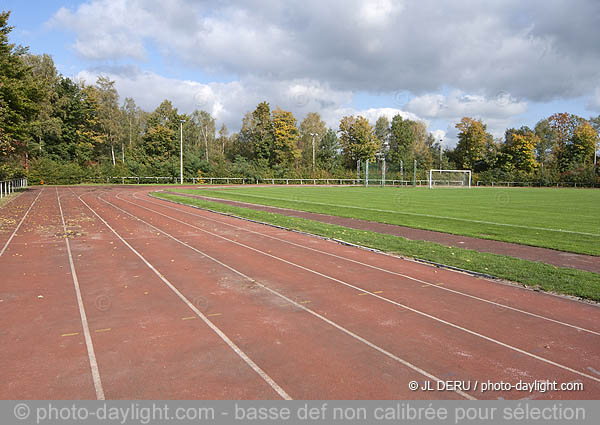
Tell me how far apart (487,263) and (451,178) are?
63.9 meters

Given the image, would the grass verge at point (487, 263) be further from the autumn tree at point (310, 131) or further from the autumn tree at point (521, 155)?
the autumn tree at point (521, 155)

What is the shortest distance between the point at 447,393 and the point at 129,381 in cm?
322

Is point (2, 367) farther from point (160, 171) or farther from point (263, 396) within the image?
point (160, 171)

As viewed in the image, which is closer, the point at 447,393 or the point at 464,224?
the point at 447,393

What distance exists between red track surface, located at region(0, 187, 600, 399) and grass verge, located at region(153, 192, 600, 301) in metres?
0.69

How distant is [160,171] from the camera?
2202 inches

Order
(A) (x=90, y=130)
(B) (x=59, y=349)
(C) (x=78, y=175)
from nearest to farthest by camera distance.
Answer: (B) (x=59, y=349)
(C) (x=78, y=175)
(A) (x=90, y=130)

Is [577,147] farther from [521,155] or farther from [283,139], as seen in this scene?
[283,139]

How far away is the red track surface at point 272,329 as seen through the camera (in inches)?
161

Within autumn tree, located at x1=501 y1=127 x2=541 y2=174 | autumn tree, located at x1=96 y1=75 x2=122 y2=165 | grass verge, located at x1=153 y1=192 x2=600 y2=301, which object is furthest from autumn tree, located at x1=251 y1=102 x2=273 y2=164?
grass verge, located at x1=153 y1=192 x2=600 y2=301

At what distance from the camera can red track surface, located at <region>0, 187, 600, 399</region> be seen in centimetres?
409

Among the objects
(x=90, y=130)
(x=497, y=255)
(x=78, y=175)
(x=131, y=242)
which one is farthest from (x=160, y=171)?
(x=497, y=255)

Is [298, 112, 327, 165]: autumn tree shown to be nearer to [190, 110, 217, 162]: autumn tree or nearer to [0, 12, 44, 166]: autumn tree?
[190, 110, 217, 162]: autumn tree

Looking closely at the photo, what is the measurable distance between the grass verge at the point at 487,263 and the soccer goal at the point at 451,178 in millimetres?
56541
